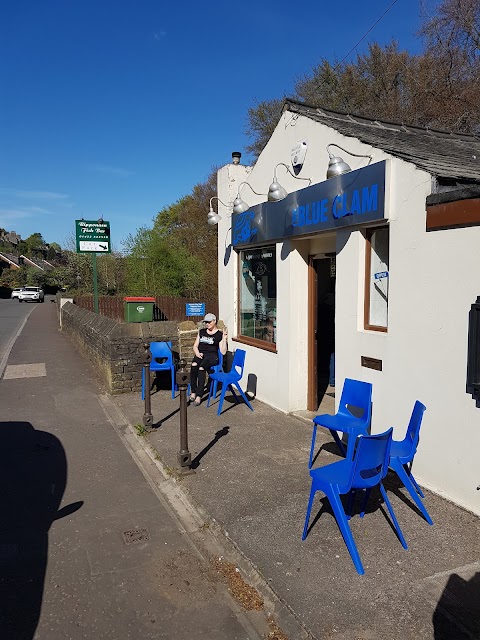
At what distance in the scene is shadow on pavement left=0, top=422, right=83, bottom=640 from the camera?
118 inches

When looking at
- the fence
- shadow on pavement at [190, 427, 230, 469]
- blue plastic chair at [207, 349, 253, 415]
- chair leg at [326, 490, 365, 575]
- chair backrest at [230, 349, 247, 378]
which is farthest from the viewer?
the fence

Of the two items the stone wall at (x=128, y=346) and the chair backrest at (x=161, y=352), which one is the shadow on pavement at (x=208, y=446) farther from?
the chair backrest at (x=161, y=352)

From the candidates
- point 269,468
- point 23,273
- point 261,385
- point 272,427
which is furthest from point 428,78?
point 23,273

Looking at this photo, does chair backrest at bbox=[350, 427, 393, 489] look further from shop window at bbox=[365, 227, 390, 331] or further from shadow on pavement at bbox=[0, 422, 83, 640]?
shadow on pavement at bbox=[0, 422, 83, 640]

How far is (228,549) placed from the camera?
3658 millimetres

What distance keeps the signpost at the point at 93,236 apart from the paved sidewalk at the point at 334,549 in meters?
10.5

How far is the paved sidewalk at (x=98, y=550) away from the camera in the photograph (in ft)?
9.41

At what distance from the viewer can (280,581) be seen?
318 centimetres

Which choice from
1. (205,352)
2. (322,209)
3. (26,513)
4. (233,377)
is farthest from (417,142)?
(26,513)

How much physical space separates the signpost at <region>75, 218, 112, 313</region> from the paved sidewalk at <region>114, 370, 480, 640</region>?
10548 mm

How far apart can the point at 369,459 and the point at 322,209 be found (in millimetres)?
3608

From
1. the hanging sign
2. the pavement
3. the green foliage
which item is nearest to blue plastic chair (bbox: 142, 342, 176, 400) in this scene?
the pavement

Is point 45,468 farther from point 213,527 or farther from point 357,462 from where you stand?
point 357,462

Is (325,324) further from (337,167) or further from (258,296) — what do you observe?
(337,167)
